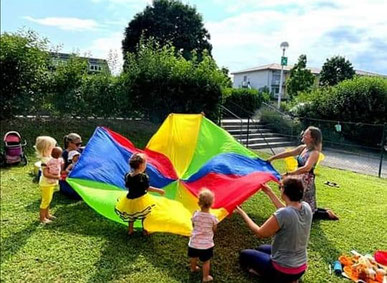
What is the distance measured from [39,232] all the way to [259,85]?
50530 millimetres

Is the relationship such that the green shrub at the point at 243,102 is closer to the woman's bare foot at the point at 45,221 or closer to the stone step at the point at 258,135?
the stone step at the point at 258,135

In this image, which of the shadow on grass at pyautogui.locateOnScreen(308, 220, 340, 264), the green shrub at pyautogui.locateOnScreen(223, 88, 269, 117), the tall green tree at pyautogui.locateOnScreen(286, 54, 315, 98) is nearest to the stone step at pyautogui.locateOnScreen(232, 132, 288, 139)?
the green shrub at pyautogui.locateOnScreen(223, 88, 269, 117)

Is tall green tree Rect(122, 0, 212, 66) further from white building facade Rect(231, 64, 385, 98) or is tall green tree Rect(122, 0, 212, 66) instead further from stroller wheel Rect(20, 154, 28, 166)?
stroller wheel Rect(20, 154, 28, 166)

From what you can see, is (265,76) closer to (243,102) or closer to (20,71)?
(243,102)

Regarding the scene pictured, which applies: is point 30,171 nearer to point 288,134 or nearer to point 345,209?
point 345,209

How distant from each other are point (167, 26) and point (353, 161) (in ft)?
74.8

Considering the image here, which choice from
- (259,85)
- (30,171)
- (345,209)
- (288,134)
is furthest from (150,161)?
(259,85)

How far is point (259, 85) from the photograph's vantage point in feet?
172

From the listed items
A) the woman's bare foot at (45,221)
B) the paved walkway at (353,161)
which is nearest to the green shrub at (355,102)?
the paved walkway at (353,161)

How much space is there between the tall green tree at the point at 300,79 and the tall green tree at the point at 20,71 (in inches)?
1017

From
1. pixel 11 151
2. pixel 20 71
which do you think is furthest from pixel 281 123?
pixel 11 151

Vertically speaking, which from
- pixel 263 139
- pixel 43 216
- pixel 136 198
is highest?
pixel 136 198

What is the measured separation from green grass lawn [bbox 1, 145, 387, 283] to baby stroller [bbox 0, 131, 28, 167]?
1346 millimetres

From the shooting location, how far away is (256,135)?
48.7 feet
